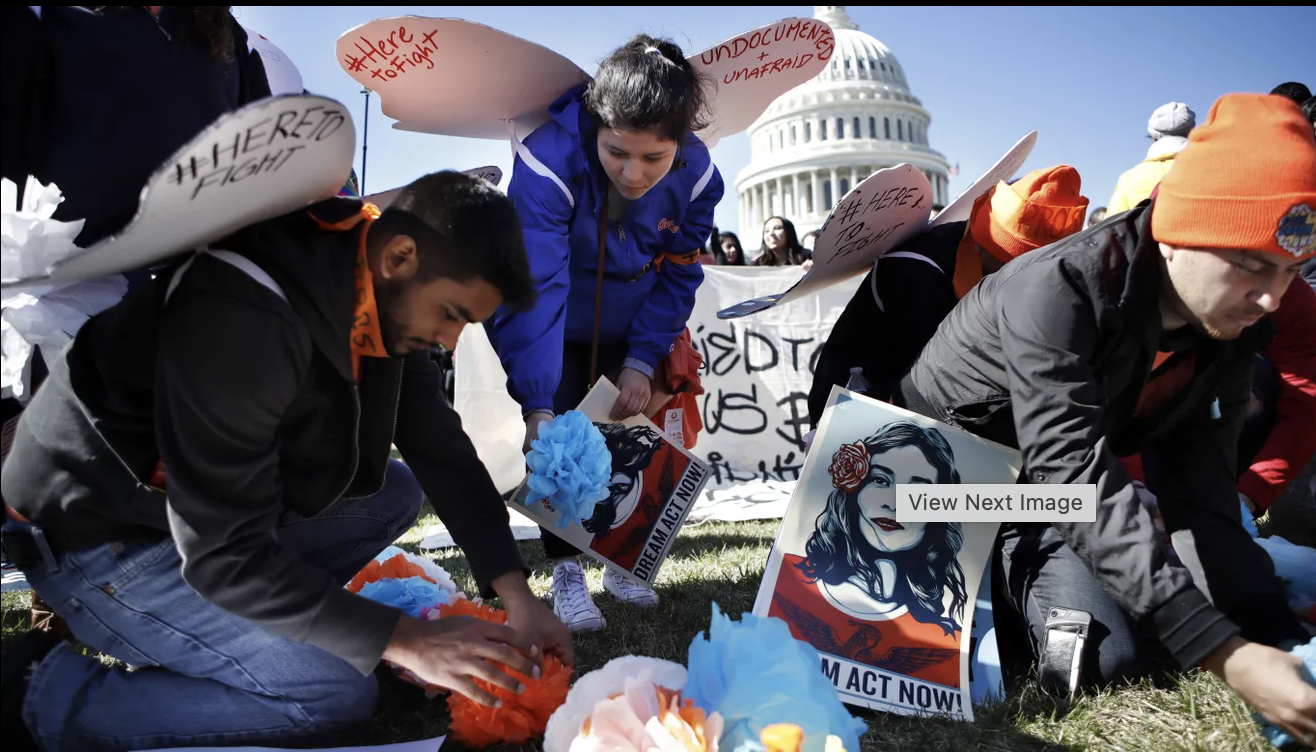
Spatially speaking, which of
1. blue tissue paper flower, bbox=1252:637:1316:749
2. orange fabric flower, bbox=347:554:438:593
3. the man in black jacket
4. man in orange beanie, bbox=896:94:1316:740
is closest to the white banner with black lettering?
orange fabric flower, bbox=347:554:438:593

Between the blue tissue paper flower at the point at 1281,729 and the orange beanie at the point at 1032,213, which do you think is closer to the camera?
the blue tissue paper flower at the point at 1281,729

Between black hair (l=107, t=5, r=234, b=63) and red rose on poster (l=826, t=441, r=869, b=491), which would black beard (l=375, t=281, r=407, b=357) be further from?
red rose on poster (l=826, t=441, r=869, b=491)

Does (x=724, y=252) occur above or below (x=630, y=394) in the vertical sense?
below

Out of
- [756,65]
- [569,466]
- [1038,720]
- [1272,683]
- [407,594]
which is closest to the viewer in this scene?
[1272,683]

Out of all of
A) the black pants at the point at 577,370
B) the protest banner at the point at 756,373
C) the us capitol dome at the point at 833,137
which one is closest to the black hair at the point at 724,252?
the protest banner at the point at 756,373

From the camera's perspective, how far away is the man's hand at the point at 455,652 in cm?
143

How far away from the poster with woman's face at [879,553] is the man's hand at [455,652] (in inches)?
29.9

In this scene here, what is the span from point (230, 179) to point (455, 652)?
80 centimetres

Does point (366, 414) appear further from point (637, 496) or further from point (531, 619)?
point (637, 496)

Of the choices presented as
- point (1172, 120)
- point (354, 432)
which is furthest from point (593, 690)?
point (1172, 120)

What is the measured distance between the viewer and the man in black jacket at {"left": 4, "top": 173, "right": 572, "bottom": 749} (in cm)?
134

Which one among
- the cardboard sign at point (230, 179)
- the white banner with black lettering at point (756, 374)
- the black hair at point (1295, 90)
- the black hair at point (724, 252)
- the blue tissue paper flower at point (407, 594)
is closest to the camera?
the cardboard sign at point (230, 179)

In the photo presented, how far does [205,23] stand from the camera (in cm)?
181

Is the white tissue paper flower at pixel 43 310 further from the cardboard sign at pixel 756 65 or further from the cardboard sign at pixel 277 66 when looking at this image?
the cardboard sign at pixel 756 65
